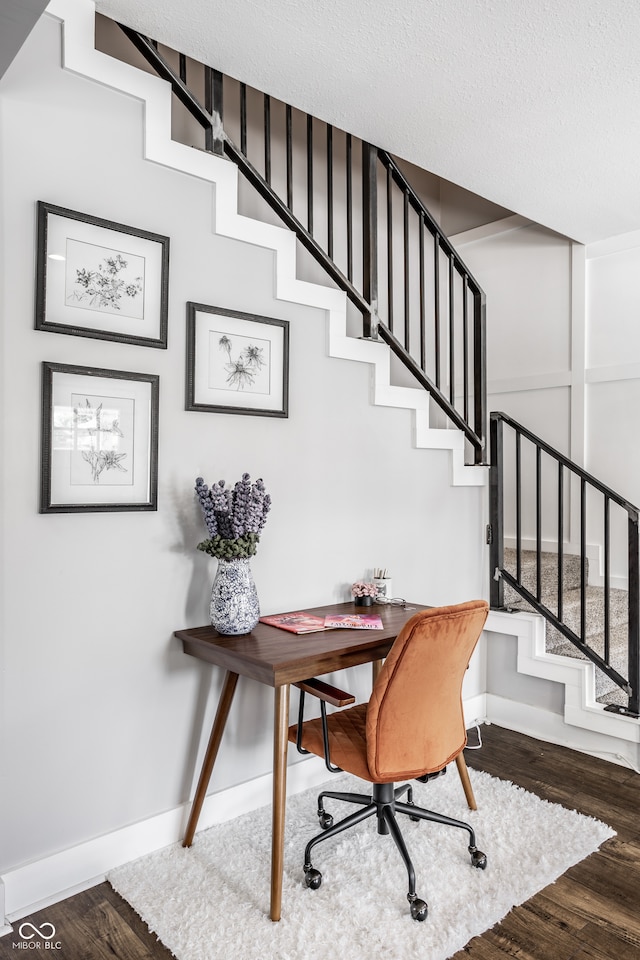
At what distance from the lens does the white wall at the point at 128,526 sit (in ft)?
6.46

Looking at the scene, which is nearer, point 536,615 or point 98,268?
point 98,268

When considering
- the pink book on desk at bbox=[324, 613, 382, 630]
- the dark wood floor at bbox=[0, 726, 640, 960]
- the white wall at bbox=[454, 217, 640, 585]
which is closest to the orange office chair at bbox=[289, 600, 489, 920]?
the dark wood floor at bbox=[0, 726, 640, 960]

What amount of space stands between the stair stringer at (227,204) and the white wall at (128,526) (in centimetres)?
4

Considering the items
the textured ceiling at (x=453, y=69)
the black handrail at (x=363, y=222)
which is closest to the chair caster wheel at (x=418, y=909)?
the black handrail at (x=363, y=222)

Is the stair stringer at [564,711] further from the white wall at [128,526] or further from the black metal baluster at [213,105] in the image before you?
the black metal baluster at [213,105]

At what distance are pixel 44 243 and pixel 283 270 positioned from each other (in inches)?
36.6

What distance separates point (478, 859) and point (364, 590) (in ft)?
3.46

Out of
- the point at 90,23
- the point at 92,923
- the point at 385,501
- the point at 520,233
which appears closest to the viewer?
the point at 92,923

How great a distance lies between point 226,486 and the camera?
8.11ft

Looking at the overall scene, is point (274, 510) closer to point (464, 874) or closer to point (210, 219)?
point (210, 219)

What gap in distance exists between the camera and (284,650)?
2086 mm

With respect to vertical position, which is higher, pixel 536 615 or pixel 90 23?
pixel 90 23

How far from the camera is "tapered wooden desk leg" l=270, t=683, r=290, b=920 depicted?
6.27 ft

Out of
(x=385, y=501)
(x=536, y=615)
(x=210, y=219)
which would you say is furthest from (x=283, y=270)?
(x=536, y=615)
